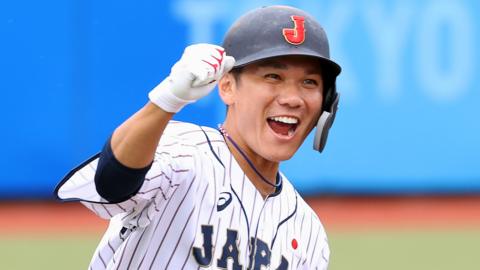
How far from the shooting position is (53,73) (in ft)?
36.2

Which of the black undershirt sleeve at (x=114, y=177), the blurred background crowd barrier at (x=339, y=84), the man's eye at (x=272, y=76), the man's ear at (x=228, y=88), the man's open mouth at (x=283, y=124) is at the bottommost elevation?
the black undershirt sleeve at (x=114, y=177)

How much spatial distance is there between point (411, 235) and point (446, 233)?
0.42 m

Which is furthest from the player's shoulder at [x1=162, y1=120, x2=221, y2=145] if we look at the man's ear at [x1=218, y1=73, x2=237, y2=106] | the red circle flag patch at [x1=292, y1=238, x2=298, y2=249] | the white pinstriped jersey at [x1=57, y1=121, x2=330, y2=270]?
the red circle flag patch at [x1=292, y1=238, x2=298, y2=249]

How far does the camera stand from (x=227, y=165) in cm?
418

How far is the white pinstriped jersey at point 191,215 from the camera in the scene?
3.65m

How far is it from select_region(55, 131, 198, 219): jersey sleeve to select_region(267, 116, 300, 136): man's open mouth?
41 centimetres

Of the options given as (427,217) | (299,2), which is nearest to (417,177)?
(427,217)

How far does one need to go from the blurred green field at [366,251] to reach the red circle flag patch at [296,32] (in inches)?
188

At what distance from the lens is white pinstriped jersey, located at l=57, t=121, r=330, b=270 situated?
12.0ft

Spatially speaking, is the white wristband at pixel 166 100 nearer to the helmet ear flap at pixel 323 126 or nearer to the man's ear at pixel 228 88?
the man's ear at pixel 228 88

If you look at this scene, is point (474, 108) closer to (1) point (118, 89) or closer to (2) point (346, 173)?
(2) point (346, 173)

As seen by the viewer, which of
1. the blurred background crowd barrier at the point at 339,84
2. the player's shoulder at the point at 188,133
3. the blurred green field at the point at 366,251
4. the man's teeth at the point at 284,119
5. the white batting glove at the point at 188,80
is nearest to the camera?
the white batting glove at the point at 188,80

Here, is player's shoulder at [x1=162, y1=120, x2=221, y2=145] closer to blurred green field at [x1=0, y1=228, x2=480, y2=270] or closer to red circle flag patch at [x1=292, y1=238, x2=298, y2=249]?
red circle flag patch at [x1=292, y1=238, x2=298, y2=249]

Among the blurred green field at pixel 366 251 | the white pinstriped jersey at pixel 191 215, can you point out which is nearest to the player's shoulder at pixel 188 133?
the white pinstriped jersey at pixel 191 215
